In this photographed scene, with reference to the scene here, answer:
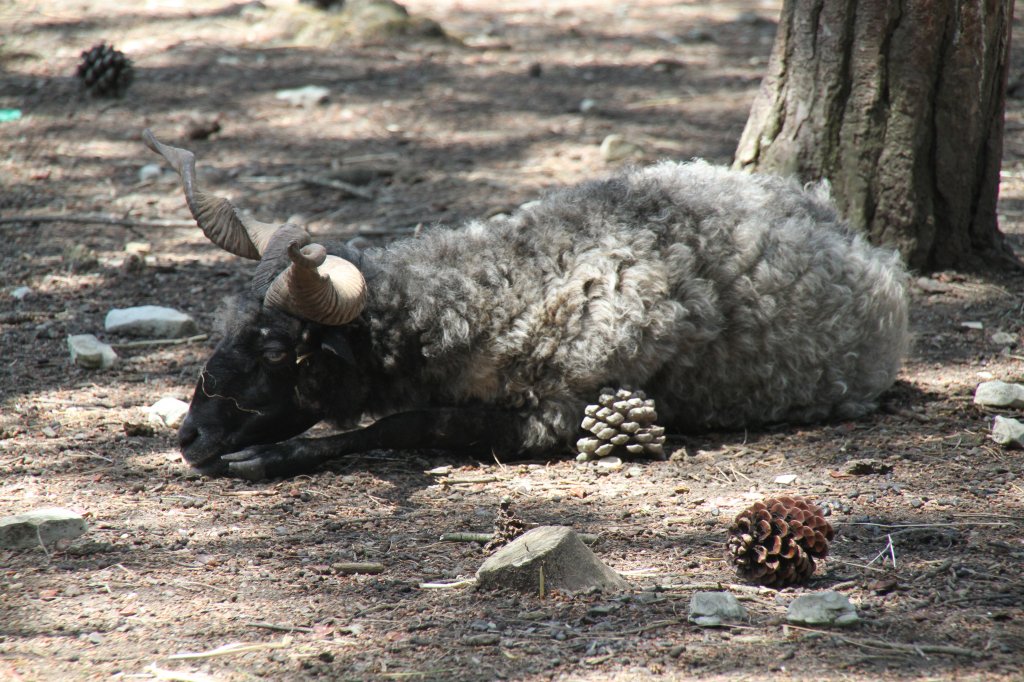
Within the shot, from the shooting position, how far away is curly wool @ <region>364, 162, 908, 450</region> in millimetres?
4773

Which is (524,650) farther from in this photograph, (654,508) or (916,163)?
(916,163)

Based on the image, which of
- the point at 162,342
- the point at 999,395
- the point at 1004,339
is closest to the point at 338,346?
the point at 162,342

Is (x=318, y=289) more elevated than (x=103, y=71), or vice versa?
(x=103, y=71)

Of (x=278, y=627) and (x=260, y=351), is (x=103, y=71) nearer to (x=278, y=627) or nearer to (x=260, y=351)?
(x=260, y=351)

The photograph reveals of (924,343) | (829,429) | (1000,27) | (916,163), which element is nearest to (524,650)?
(829,429)

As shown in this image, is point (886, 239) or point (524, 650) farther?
point (886, 239)

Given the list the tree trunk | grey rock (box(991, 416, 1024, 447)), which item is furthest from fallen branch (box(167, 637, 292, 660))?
the tree trunk

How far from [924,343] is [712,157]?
2798 mm

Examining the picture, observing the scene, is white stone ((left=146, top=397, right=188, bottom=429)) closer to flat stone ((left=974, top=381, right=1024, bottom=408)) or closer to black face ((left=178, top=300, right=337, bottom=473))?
black face ((left=178, top=300, right=337, bottom=473))

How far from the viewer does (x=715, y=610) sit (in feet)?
10.5

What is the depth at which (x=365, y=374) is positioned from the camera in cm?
483

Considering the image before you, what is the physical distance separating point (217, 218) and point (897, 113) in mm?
3595

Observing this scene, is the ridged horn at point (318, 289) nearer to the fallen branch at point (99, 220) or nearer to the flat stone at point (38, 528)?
the flat stone at point (38, 528)

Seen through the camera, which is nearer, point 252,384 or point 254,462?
point 254,462
